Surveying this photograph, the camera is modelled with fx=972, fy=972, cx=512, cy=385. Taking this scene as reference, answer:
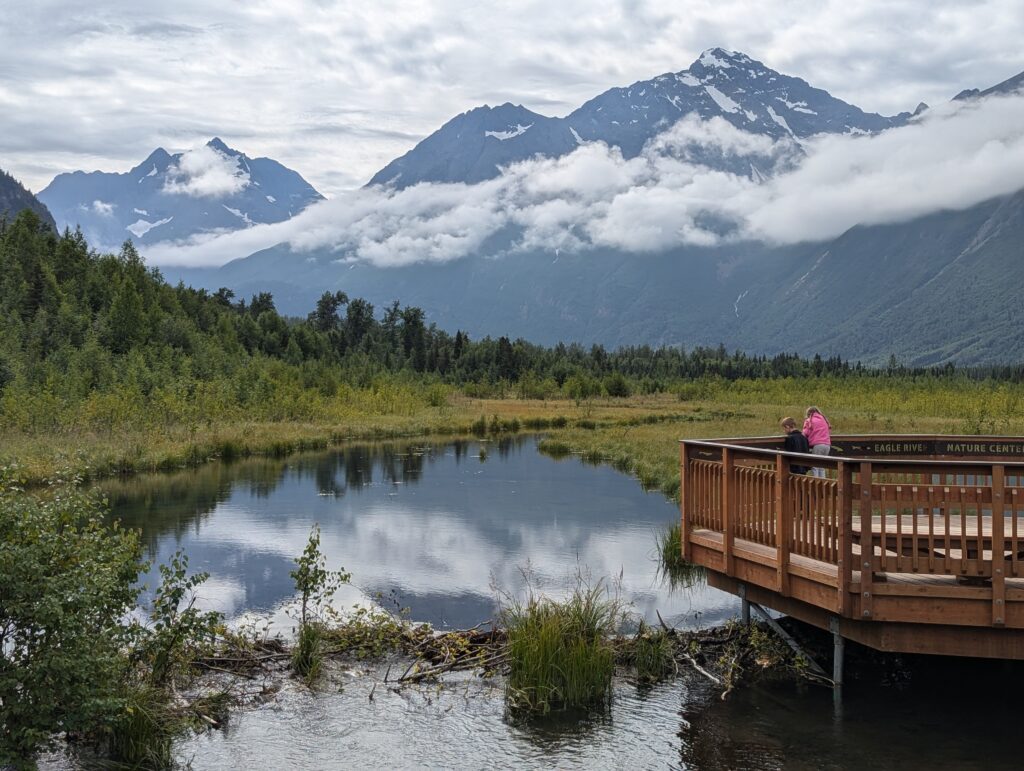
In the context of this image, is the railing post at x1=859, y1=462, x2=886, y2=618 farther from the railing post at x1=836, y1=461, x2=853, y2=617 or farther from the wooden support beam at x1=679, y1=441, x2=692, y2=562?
the wooden support beam at x1=679, y1=441, x2=692, y2=562

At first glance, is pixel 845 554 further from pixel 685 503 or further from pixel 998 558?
pixel 685 503

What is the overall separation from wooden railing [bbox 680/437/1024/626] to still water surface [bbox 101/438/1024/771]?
1799 mm

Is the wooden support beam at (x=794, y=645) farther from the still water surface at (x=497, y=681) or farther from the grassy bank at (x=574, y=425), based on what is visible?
the grassy bank at (x=574, y=425)

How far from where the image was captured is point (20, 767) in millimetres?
9297

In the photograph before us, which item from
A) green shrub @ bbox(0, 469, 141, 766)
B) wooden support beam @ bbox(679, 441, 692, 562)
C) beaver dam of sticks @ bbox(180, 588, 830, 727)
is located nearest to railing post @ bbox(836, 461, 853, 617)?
beaver dam of sticks @ bbox(180, 588, 830, 727)

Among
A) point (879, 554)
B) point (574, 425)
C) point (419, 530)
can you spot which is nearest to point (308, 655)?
point (879, 554)

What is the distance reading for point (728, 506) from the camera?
1401cm

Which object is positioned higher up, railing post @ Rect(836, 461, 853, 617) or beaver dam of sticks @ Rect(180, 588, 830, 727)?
railing post @ Rect(836, 461, 853, 617)

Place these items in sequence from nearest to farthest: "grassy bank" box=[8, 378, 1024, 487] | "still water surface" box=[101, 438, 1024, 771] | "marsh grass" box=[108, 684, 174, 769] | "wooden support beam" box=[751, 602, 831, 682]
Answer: "marsh grass" box=[108, 684, 174, 769], "still water surface" box=[101, 438, 1024, 771], "wooden support beam" box=[751, 602, 831, 682], "grassy bank" box=[8, 378, 1024, 487]

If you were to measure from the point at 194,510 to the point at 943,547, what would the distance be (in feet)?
74.9

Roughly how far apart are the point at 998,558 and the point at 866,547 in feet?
4.58

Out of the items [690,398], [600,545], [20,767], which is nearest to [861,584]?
[20,767]

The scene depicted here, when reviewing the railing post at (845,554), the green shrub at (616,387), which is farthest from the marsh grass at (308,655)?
the green shrub at (616,387)

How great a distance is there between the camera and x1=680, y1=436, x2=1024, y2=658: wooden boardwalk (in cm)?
1112
